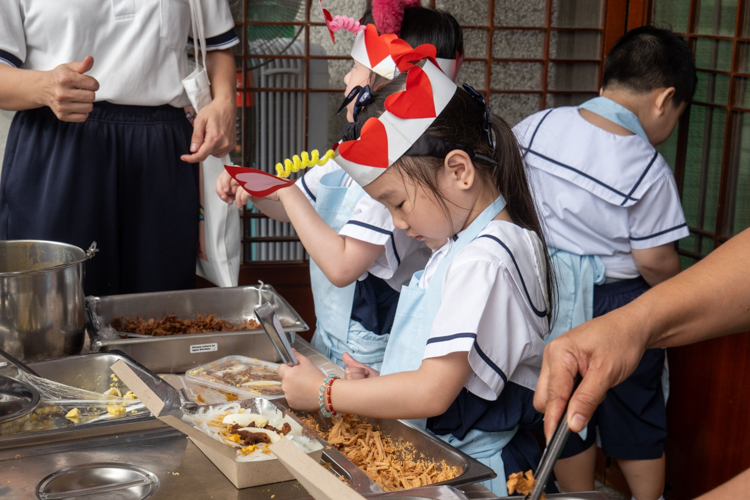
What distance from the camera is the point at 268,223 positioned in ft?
10.1

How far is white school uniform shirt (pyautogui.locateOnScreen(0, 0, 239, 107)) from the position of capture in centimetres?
170

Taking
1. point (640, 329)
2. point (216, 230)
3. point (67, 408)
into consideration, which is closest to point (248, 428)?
point (67, 408)

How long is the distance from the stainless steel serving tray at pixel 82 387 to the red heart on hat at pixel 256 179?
1.34 ft

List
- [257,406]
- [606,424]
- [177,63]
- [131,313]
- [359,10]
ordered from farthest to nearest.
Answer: [359,10] < [606,424] < [177,63] < [131,313] < [257,406]

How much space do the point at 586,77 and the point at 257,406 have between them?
2.37m

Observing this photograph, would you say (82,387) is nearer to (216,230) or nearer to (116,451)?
(116,451)

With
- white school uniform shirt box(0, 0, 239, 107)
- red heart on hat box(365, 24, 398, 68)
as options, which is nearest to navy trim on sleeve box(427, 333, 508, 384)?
red heart on hat box(365, 24, 398, 68)

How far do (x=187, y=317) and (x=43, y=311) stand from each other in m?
0.48

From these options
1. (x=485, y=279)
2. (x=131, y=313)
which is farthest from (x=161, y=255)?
(x=485, y=279)

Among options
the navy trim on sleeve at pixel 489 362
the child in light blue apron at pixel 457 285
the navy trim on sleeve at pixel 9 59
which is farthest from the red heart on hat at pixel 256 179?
the navy trim on sleeve at pixel 9 59

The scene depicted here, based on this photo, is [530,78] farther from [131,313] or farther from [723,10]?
[131,313]

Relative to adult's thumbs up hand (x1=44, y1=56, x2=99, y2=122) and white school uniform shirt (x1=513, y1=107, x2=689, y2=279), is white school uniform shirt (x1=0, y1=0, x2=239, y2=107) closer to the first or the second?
adult's thumbs up hand (x1=44, y1=56, x2=99, y2=122)

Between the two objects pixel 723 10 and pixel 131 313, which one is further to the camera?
pixel 723 10

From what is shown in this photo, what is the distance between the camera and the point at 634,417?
91.0 inches
